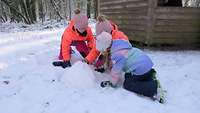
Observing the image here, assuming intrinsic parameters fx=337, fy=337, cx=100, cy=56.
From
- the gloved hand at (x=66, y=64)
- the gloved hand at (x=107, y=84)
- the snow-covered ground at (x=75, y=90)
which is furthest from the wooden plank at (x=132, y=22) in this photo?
the gloved hand at (x=107, y=84)

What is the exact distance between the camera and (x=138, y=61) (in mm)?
5332

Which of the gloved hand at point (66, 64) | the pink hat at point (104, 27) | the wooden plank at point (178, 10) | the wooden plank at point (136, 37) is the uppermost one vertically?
the wooden plank at point (178, 10)

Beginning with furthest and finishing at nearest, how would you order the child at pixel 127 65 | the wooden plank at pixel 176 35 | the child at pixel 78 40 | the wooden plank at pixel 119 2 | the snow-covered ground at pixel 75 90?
1. the wooden plank at pixel 119 2
2. the wooden plank at pixel 176 35
3. the child at pixel 78 40
4. the child at pixel 127 65
5. the snow-covered ground at pixel 75 90

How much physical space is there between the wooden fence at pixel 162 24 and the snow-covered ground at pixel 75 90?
1631 mm

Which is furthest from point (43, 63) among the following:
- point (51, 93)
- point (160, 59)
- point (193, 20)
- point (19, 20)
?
point (19, 20)

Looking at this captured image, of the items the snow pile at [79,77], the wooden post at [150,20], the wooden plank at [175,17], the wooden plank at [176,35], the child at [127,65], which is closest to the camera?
the child at [127,65]

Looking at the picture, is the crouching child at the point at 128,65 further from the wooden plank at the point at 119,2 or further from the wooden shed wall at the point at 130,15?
the wooden plank at the point at 119,2

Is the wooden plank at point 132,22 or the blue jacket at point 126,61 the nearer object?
the blue jacket at point 126,61

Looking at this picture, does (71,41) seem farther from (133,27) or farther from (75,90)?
(133,27)

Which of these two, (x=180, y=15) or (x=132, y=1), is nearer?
(x=180, y=15)

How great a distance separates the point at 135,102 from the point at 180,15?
4.47m

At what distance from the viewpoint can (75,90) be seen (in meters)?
5.27

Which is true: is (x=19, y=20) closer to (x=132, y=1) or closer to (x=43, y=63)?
(x=132, y=1)

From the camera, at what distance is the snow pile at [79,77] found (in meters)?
Result: 5.39
